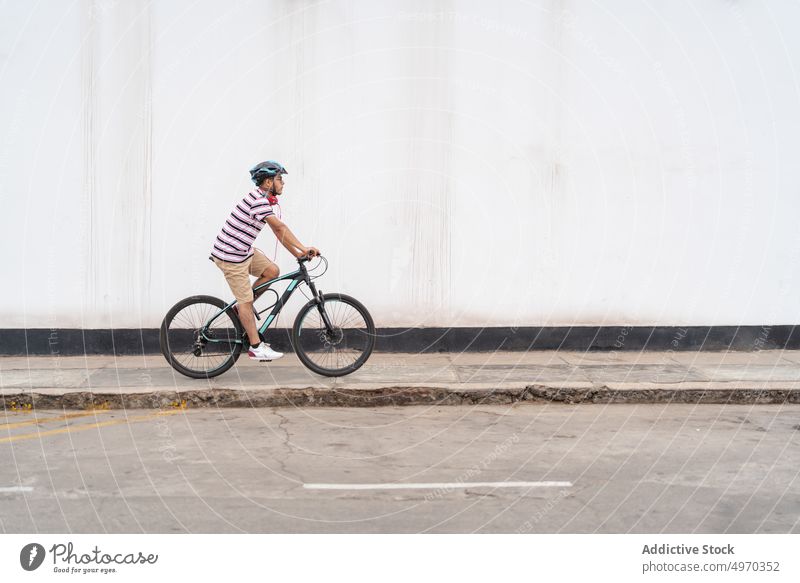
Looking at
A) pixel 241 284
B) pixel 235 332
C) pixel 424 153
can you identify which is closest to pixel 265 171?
pixel 241 284

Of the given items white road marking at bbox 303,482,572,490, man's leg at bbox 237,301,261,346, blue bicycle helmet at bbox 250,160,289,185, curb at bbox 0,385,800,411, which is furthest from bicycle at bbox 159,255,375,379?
white road marking at bbox 303,482,572,490

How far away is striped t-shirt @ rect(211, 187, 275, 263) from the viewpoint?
8281 millimetres

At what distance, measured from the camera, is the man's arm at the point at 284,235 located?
8.26m

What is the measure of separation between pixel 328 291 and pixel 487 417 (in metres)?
3.01

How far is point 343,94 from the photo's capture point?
9.84 m

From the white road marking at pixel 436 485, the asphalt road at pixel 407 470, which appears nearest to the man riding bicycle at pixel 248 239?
the asphalt road at pixel 407 470

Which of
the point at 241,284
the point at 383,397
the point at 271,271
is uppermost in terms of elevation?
the point at 271,271

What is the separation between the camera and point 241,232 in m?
8.32

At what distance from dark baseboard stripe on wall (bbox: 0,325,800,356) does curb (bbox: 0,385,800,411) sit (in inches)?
77.8

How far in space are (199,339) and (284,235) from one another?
4.12ft

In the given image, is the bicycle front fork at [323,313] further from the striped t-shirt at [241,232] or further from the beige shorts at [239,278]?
the striped t-shirt at [241,232]

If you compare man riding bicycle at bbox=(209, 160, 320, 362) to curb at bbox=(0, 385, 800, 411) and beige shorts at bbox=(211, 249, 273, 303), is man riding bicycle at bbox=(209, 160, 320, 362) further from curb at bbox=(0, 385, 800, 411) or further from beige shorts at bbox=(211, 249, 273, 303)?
curb at bbox=(0, 385, 800, 411)

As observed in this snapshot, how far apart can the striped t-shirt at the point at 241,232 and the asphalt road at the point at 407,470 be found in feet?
A: 4.85

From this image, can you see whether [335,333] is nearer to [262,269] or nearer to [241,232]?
[262,269]
